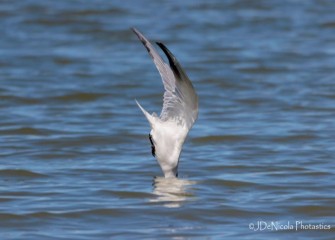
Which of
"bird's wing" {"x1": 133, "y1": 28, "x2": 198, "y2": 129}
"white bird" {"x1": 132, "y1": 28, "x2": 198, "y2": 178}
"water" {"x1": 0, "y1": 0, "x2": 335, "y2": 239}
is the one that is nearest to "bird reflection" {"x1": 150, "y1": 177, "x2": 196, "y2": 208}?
"water" {"x1": 0, "y1": 0, "x2": 335, "y2": 239}

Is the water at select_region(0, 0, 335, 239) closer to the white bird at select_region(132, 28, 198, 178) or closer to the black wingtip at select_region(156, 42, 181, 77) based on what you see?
the white bird at select_region(132, 28, 198, 178)

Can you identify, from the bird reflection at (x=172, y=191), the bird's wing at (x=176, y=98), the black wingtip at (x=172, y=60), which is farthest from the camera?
the bird reflection at (x=172, y=191)

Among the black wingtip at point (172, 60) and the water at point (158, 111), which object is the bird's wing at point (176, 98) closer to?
the black wingtip at point (172, 60)

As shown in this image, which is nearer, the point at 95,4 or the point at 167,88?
the point at 167,88

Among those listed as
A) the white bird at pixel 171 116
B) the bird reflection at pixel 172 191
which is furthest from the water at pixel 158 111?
the white bird at pixel 171 116

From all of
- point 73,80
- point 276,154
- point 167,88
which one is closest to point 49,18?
point 73,80

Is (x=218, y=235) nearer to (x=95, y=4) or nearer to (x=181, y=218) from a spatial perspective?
(x=181, y=218)

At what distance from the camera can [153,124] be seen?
622 centimetres

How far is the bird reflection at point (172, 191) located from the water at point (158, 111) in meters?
0.01

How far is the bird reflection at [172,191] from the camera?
21.4ft

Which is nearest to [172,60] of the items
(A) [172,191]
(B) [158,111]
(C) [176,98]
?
(C) [176,98]

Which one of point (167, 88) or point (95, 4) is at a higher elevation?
point (95, 4)

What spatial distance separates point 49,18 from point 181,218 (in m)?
10.0

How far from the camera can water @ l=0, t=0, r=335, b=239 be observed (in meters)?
6.29
